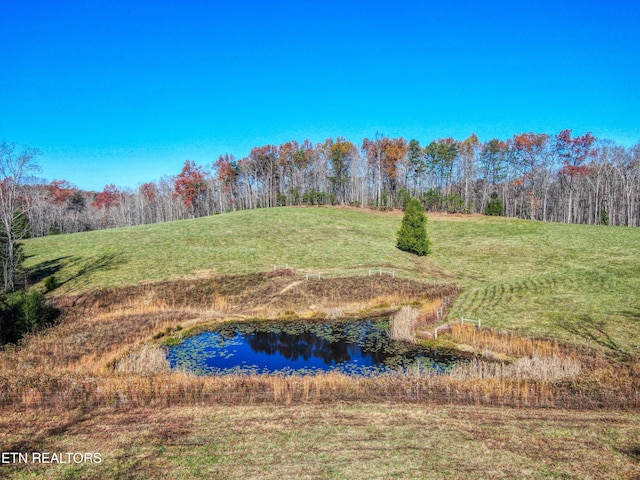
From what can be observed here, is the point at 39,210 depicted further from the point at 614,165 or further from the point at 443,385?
the point at 614,165

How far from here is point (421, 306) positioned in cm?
2580

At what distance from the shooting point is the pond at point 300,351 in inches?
663

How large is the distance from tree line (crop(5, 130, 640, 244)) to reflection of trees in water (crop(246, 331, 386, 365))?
5631 cm

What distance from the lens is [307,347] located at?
20.0 metres

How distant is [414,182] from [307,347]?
7298cm

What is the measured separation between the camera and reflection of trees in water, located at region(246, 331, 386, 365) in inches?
728

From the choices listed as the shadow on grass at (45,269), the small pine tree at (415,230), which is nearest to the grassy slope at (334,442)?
the shadow on grass at (45,269)

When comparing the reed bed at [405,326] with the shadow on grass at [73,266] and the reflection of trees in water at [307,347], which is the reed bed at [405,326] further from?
the shadow on grass at [73,266]

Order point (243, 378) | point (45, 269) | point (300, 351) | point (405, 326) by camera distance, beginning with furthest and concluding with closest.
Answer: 1. point (45, 269)
2. point (405, 326)
3. point (300, 351)
4. point (243, 378)

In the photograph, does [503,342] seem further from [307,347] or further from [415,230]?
[415,230]

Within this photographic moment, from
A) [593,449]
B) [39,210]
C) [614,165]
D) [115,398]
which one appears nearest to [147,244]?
[115,398]

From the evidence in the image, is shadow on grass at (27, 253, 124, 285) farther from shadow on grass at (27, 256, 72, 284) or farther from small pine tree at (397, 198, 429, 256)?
small pine tree at (397, 198, 429, 256)

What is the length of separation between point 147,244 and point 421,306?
1291 inches

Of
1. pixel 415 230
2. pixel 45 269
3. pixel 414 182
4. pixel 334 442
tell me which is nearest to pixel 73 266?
pixel 45 269
